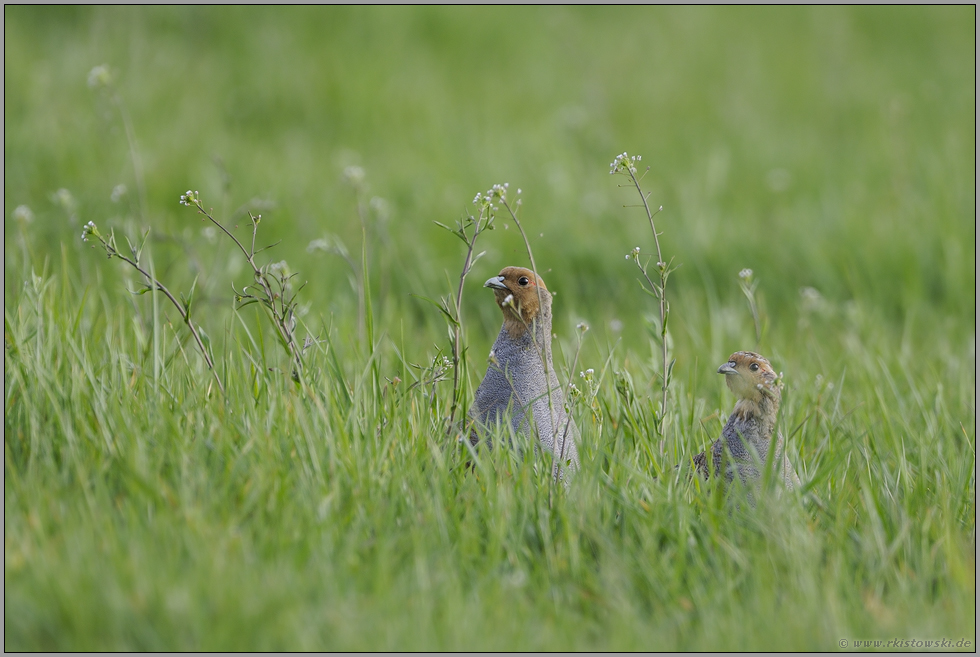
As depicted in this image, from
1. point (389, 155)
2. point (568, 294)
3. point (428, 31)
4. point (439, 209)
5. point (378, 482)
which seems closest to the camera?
point (378, 482)

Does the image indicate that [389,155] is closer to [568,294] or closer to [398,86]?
[398,86]

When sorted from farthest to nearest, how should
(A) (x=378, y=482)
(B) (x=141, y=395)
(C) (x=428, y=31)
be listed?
(C) (x=428, y=31), (B) (x=141, y=395), (A) (x=378, y=482)

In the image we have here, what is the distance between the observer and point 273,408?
9.84 feet

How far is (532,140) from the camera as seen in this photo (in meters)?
8.98

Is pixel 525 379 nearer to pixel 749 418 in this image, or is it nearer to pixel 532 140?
pixel 749 418

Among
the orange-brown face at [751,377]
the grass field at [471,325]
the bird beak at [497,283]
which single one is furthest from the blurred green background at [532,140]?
the orange-brown face at [751,377]

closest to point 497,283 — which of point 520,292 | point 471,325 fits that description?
point 520,292

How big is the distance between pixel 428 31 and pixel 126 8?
3.76 m

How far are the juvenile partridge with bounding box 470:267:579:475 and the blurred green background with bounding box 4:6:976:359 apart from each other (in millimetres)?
2035

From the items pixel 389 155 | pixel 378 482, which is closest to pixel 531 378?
pixel 378 482

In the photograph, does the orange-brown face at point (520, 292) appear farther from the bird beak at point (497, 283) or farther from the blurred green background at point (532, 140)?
the blurred green background at point (532, 140)

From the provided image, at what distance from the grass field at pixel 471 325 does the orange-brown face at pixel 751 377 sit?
0.19 m

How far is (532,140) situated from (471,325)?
11.5ft

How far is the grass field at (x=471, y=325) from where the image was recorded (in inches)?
96.7
